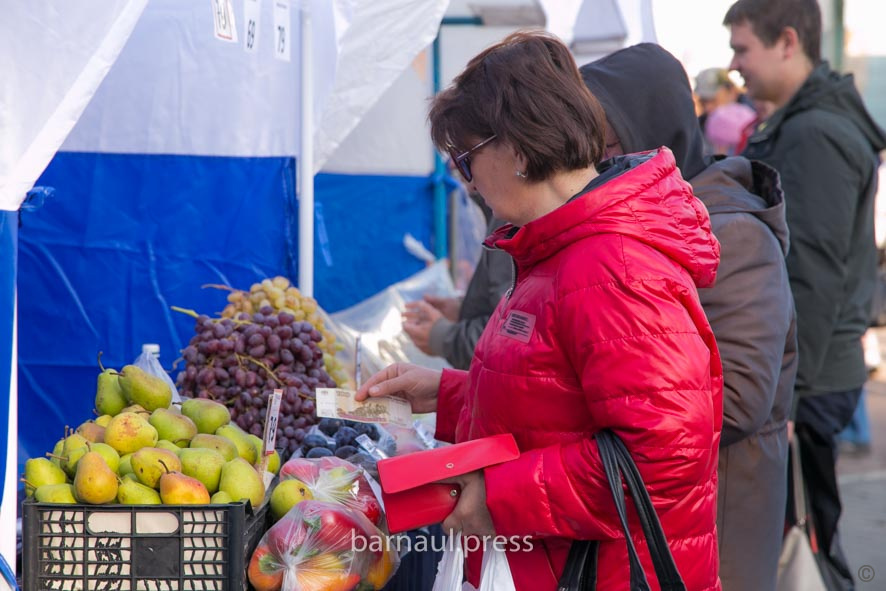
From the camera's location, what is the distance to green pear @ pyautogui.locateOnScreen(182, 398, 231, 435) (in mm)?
2371

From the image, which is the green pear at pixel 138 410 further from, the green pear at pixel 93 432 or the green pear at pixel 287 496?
the green pear at pixel 287 496

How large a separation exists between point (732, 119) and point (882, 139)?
13.3 ft

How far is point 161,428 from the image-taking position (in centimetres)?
224

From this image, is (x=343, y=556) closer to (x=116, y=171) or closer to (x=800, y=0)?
(x=116, y=171)

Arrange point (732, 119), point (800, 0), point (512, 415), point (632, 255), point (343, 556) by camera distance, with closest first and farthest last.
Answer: point (632, 255) < point (512, 415) < point (343, 556) < point (800, 0) < point (732, 119)

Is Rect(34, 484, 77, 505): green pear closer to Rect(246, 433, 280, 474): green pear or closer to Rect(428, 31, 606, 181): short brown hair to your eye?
Rect(246, 433, 280, 474): green pear

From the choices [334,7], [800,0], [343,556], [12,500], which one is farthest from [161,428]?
[800,0]

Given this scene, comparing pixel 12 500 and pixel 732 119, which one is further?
pixel 732 119

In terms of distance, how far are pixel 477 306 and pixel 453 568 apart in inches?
69.0

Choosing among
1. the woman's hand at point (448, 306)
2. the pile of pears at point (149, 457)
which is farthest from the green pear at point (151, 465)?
the woman's hand at point (448, 306)

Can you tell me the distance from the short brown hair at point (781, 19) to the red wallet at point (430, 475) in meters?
2.52

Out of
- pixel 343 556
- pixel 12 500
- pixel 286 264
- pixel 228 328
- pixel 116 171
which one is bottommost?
pixel 343 556

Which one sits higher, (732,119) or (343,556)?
(732,119)

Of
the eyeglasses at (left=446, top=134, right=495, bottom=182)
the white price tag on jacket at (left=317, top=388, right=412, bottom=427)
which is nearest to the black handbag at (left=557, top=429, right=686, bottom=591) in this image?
the eyeglasses at (left=446, top=134, right=495, bottom=182)
